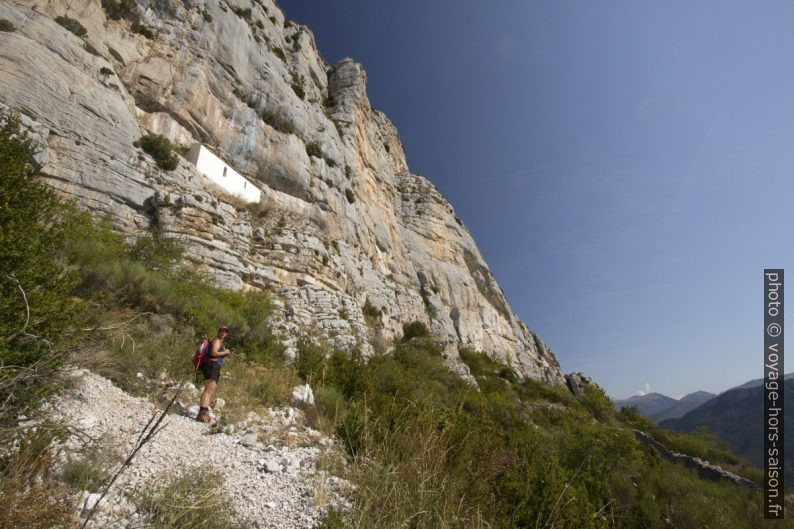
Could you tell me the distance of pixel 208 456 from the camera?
11.3ft

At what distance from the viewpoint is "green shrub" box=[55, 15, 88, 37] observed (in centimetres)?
1143

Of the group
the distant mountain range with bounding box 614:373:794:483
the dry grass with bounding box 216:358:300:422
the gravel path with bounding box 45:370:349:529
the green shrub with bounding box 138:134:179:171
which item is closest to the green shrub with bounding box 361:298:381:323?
the green shrub with bounding box 138:134:179:171

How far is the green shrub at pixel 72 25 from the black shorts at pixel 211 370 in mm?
13744

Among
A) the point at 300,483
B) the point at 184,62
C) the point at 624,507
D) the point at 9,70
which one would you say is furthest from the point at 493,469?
the point at 184,62

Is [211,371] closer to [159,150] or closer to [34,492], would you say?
[34,492]

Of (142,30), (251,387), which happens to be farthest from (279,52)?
(251,387)

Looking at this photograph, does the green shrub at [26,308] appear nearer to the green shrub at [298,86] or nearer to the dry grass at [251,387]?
the dry grass at [251,387]

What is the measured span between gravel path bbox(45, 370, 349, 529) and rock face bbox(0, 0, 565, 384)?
6.10 meters

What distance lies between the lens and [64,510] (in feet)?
6.54

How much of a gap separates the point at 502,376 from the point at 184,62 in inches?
908

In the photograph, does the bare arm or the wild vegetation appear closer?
the wild vegetation

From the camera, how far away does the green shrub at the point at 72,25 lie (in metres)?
11.4

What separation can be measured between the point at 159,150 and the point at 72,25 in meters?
4.98

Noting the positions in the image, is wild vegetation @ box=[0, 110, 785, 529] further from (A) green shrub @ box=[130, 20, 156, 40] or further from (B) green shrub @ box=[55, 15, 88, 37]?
(A) green shrub @ box=[130, 20, 156, 40]
